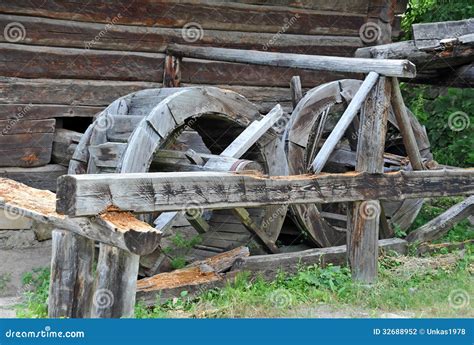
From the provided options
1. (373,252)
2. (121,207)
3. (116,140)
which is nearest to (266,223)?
(373,252)

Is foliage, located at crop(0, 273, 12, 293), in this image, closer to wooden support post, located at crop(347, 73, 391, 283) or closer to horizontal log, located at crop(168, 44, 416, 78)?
horizontal log, located at crop(168, 44, 416, 78)

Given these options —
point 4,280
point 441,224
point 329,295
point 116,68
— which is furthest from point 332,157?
point 4,280

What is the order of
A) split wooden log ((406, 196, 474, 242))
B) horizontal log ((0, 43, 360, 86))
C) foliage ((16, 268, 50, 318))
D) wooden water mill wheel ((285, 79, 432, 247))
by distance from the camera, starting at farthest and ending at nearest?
split wooden log ((406, 196, 474, 242))
wooden water mill wheel ((285, 79, 432, 247))
horizontal log ((0, 43, 360, 86))
foliage ((16, 268, 50, 318))

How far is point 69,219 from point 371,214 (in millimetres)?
2951

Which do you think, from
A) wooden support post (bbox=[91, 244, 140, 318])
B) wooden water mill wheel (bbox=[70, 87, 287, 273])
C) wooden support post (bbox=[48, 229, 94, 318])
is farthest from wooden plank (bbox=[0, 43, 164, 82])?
wooden support post (bbox=[91, 244, 140, 318])

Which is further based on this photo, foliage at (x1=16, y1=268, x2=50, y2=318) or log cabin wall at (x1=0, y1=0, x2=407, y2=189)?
log cabin wall at (x1=0, y1=0, x2=407, y2=189)

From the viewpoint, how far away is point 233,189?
5668 millimetres

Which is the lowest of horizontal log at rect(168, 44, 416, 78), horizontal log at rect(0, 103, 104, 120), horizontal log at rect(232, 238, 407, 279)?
horizontal log at rect(232, 238, 407, 279)

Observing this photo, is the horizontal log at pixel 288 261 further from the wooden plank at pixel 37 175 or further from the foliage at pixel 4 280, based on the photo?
the wooden plank at pixel 37 175

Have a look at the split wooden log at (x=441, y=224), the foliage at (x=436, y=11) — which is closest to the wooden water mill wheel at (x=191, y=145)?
the split wooden log at (x=441, y=224)

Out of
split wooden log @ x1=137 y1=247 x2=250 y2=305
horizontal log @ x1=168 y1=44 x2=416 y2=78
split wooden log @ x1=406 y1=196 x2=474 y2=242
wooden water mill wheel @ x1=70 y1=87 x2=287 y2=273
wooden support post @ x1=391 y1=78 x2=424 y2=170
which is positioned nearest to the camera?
split wooden log @ x1=137 y1=247 x2=250 y2=305

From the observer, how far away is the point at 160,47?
27.3 ft

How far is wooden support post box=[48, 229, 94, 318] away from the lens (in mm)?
4863

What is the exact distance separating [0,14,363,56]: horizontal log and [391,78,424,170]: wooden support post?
8.39ft
